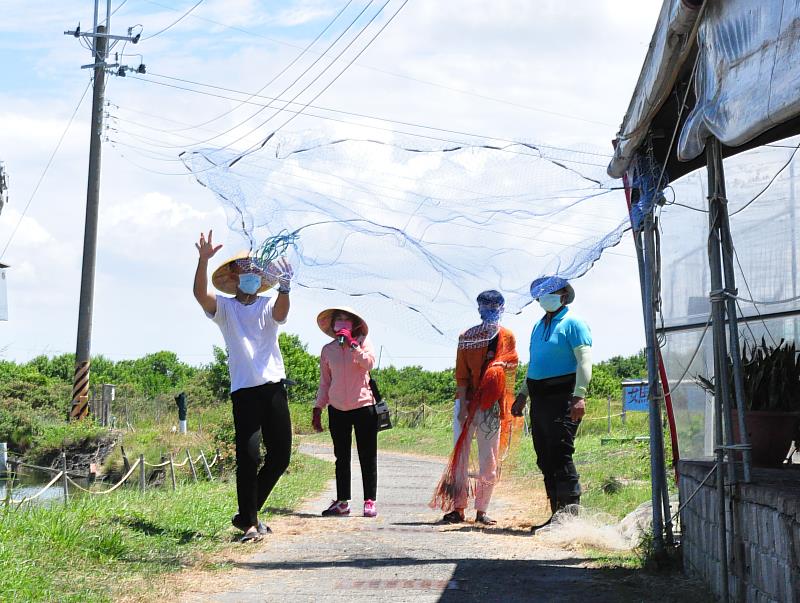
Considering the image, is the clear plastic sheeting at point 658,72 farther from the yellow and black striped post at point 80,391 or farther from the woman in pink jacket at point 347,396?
the yellow and black striped post at point 80,391

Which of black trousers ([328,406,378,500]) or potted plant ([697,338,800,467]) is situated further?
black trousers ([328,406,378,500])

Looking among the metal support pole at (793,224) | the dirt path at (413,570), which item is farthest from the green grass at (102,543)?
the metal support pole at (793,224)

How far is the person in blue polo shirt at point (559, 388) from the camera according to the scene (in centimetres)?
748

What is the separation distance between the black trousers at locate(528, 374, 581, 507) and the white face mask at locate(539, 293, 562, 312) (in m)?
0.52

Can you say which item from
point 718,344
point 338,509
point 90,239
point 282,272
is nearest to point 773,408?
point 718,344

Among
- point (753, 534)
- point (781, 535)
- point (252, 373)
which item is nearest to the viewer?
point (781, 535)

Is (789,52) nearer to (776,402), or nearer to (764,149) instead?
(776,402)

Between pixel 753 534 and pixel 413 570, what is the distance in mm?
→ 2170

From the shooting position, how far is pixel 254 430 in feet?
22.8

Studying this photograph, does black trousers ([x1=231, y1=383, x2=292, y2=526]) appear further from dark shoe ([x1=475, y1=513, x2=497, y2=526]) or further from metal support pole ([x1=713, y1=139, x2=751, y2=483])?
metal support pole ([x1=713, y1=139, x2=751, y2=483])

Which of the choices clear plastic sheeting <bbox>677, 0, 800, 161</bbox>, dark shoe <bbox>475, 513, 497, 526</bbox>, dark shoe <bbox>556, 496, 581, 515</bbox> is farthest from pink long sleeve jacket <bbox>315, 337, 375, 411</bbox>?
clear plastic sheeting <bbox>677, 0, 800, 161</bbox>

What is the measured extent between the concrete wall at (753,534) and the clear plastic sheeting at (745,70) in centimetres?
147

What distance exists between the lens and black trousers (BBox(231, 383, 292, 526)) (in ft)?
22.7

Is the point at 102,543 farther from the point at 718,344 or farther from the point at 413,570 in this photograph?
the point at 718,344
